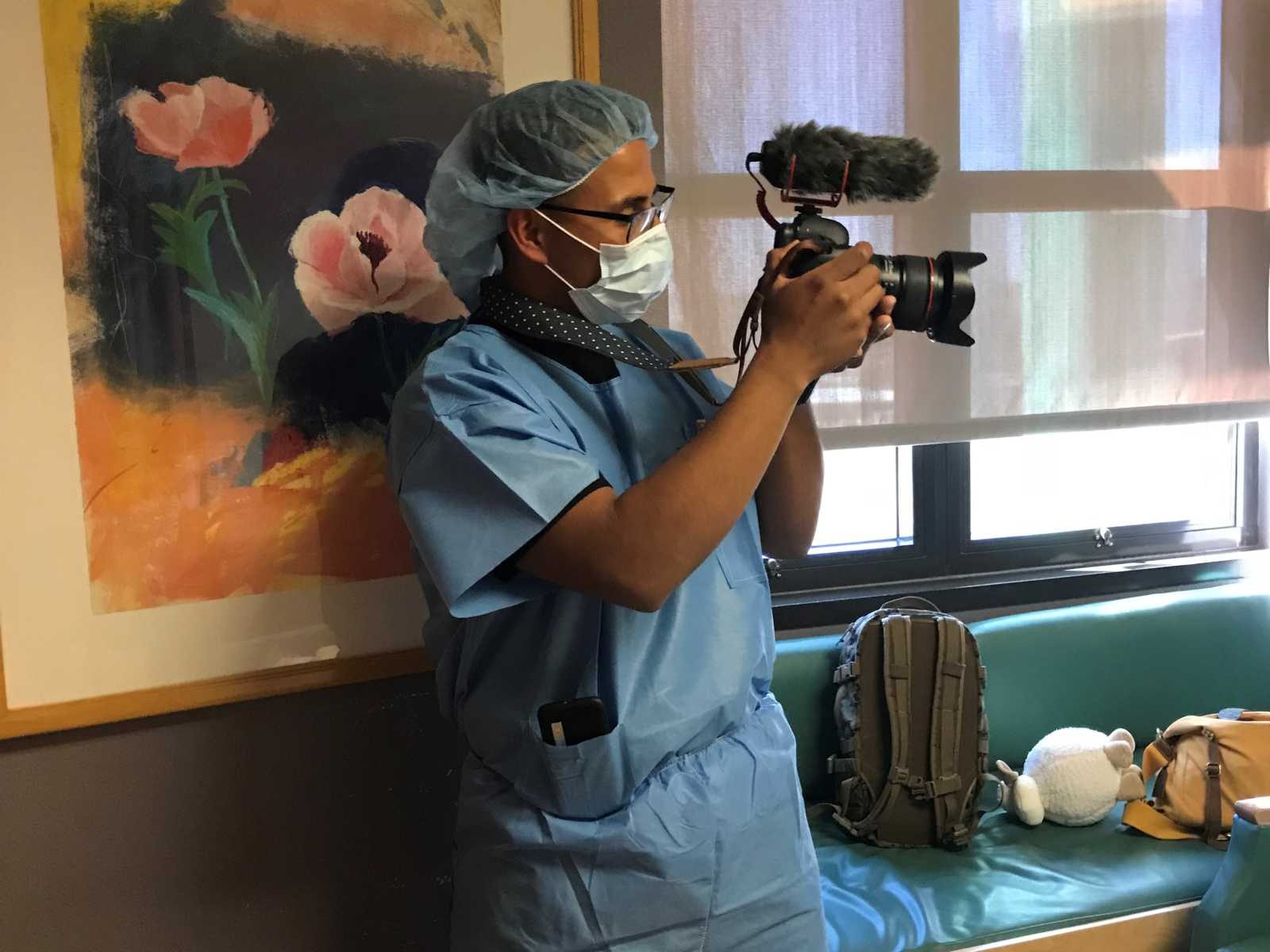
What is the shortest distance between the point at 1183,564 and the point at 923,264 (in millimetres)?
1432

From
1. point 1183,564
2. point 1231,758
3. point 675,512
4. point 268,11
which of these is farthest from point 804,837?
point 1183,564

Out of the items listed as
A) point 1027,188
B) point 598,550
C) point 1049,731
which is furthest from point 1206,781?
point 598,550

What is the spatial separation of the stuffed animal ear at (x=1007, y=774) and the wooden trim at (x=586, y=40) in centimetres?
128

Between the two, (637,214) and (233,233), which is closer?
(637,214)

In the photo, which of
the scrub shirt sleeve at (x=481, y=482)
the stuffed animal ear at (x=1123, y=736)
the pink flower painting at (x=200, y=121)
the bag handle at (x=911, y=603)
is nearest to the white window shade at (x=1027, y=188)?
the bag handle at (x=911, y=603)

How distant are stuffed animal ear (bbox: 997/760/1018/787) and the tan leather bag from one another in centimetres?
18

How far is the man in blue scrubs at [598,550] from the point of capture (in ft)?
A: 3.23

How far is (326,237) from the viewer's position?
144 cm

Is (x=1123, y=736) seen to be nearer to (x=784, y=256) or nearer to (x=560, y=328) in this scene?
(x=784, y=256)

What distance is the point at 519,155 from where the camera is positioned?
113 cm

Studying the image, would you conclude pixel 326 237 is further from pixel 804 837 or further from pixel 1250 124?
pixel 1250 124

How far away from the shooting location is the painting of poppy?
52.1 inches

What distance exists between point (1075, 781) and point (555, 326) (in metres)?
1.20

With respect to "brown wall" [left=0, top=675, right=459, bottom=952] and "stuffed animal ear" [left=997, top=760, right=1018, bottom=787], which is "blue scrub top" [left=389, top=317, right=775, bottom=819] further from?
"stuffed animal ear" [left=997, top=760, right=1018, bottom=787]
